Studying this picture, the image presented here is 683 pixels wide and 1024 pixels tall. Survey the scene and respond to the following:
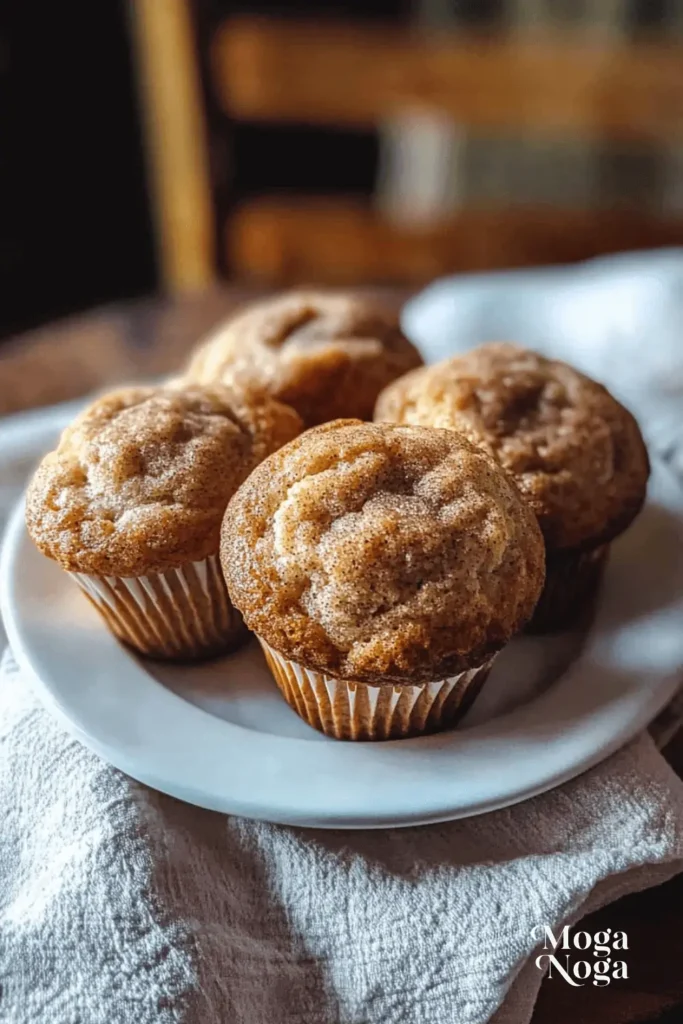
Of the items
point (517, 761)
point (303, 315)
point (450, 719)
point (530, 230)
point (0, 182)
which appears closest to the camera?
point (517, 761)

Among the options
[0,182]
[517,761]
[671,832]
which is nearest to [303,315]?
[517,761]

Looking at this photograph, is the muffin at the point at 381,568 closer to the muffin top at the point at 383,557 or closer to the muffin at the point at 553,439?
the muffin top at the point at 383,557

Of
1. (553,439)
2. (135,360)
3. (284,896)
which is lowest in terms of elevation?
(284,896)

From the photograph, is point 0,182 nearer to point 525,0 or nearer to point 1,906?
point 525,0

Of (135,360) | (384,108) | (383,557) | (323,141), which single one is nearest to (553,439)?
(383,557)

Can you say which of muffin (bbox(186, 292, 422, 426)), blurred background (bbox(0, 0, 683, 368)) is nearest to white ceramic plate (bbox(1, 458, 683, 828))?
muffin (bbox(186, 292, 422, 426))

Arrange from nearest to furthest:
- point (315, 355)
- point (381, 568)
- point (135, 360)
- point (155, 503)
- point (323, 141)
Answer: point (381, 568), point (155, 503), point (315, 355), point (135, 360), point (323, 141)

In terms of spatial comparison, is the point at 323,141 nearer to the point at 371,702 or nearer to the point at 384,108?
the point at 384,108
